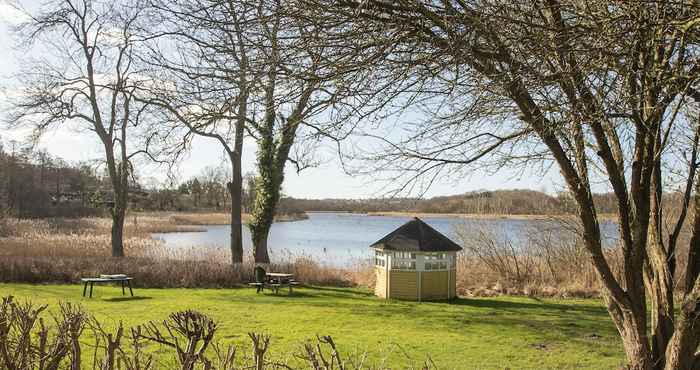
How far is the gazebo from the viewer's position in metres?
12.7

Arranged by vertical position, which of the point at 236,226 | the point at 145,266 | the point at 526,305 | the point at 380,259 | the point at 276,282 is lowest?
the point at 526,305

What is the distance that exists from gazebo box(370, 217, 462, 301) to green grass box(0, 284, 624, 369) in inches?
20.3

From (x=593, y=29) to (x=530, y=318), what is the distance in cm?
822

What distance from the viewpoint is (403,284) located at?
12.7 meters

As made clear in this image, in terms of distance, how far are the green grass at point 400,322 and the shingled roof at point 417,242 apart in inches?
46.7

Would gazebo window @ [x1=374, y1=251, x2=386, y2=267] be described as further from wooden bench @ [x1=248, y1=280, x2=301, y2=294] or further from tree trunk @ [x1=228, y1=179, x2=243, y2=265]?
tree trunk @ [x1=228, y1=179, x2=243, y2=265]

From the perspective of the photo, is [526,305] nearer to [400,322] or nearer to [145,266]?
[400,322]

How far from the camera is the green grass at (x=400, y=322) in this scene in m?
7.09

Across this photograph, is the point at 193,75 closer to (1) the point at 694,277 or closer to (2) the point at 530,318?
(1) the point at 694,277

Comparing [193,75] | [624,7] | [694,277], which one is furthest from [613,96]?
[193,75]

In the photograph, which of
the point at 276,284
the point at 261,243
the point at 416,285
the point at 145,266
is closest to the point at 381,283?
the point at 416,285

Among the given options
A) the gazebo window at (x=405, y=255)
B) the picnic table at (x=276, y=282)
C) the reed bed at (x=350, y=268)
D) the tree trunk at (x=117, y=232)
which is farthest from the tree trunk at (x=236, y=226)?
the gazebo window at (x=405, y=255)

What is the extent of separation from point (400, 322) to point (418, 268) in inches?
129

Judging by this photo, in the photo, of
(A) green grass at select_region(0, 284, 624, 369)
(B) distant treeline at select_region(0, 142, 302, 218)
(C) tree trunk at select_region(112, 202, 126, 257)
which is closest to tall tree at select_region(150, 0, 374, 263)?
(A) green grass at select_region(0, 284, 624, 369)
